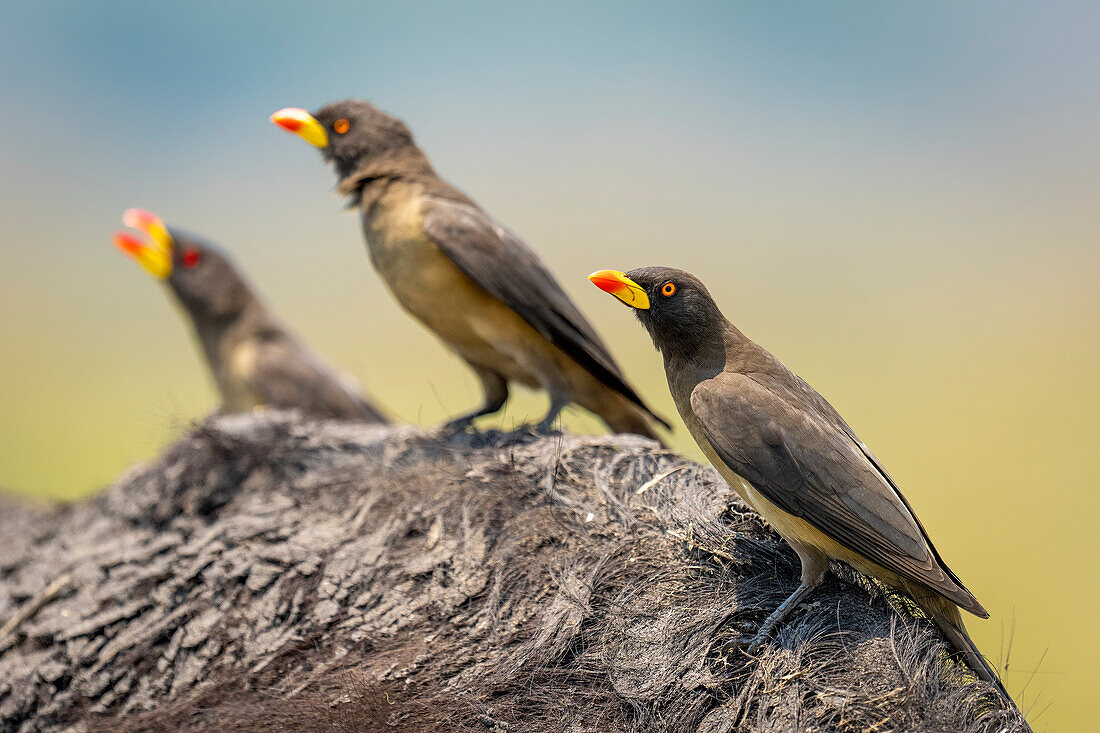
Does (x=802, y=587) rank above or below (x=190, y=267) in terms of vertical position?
below

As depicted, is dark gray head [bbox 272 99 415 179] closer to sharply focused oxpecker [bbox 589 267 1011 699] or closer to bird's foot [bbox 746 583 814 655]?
sharply focused oxpecker [bbox 589 267 1011 699]

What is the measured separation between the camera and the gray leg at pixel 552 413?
4.86m

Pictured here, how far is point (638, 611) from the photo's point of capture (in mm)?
3230

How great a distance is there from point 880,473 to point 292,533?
2.52 meters

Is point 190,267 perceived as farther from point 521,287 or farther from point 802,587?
point 802,587

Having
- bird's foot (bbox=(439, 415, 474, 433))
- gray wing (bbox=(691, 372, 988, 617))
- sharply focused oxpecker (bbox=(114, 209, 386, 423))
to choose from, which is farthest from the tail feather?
sharply focused oxpecker (bbox=(114, 209, 386, 423))

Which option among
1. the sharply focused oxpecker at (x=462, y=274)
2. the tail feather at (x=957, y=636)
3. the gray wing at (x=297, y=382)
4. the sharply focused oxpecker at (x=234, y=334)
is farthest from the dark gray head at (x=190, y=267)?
the tail feather at (x=957, y=636)

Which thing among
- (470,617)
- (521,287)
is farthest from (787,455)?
(521,287)

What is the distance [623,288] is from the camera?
3049 mm

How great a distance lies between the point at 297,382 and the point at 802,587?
497 centimetres

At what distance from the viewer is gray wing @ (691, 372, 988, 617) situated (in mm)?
2771

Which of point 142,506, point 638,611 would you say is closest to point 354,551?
point 638,611

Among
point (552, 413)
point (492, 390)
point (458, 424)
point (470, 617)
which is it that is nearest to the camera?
point (470, 617)

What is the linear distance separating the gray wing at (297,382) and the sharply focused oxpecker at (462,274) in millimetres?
2172
